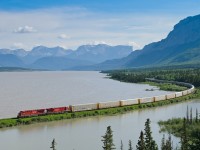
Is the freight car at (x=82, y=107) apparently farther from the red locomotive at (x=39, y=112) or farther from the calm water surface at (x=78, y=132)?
the calm water surface at (x=78, y=132)

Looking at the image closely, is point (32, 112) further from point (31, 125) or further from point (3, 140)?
point (3, 140)

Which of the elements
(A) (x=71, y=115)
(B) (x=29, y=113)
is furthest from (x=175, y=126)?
(B) (x=29, y=113)

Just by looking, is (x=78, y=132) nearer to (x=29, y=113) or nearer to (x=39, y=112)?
(x=29, y=113)

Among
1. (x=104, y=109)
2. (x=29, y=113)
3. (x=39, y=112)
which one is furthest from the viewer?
(x=104, y=109)

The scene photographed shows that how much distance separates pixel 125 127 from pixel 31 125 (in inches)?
765

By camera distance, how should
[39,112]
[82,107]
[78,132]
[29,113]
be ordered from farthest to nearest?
1. [82,107]
2. [39,112]
3. [29,113]
4. [78,132]

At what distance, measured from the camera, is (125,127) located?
253 ft

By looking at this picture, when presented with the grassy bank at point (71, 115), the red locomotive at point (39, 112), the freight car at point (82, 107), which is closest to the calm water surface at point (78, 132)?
the grassy bank at point (71, 115)

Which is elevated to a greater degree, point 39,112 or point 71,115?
point 39,112

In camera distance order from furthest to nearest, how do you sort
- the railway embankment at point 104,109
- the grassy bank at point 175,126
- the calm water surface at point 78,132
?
1. the railway embankment at point 104,109
2. the grassy bank at point 175,126
3. the calm water surface at point 78,132

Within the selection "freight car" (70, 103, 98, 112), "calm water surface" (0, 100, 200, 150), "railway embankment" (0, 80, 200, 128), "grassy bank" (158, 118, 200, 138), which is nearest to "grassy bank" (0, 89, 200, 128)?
"railway embankment" (0, 80, 200, 128)

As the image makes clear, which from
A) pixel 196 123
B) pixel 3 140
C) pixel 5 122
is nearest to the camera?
pixel 3 140

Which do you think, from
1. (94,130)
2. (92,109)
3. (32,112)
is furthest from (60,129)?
(92,109)

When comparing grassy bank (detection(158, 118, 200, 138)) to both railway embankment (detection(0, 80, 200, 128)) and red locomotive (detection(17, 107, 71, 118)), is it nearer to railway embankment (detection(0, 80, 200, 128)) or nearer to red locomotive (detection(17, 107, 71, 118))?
railway embankment (detection(0, 80, 200, 128))
